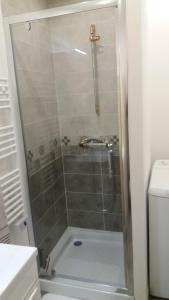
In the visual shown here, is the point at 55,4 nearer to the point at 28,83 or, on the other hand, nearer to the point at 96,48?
the point at 96,48

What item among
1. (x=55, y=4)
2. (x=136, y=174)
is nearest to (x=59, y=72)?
(x=55, y=4)

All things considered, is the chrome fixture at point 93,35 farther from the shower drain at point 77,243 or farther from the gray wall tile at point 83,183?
the shower drain at point 77,243

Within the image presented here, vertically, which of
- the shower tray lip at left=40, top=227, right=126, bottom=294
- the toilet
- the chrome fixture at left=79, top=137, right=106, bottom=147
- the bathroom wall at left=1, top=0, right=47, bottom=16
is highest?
the bathroom wall at left=1, top=0, right=47, bottom=16

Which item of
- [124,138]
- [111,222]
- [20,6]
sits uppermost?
[20,6]

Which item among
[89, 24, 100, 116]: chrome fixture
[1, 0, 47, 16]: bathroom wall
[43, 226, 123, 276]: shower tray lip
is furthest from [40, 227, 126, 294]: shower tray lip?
[1, 0, 47, 16]: bathroom wall

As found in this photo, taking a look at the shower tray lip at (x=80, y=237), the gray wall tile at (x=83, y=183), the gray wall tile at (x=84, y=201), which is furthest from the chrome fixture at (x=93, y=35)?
the shower tray lip at (x=80, y=237)

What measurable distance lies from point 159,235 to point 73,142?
1187mm

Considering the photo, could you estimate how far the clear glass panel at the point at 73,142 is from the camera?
211 centimetres

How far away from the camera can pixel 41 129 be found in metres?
2.25

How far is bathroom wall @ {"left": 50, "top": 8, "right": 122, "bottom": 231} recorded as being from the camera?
2252 millimetres

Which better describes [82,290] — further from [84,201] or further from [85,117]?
[85,117]

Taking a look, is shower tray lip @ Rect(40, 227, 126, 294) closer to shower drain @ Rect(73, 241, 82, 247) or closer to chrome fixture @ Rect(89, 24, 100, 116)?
shower drain @ Rect(73, 241, 82, 247)

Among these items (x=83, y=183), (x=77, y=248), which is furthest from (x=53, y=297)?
(x=83, y=183)

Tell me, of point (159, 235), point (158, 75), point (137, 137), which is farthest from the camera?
point (158, 75)
